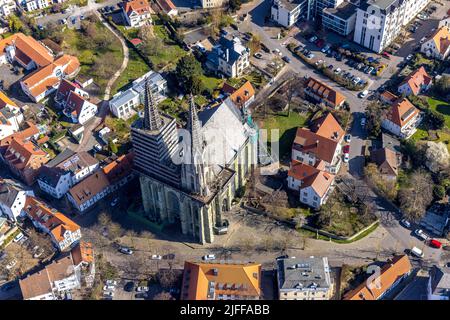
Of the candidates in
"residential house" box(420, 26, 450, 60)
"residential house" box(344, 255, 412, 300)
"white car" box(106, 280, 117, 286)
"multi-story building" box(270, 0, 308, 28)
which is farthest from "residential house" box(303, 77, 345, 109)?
"white car" box(106, 280, 117, 286)

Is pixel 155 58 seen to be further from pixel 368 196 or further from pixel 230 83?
pixel 368 196

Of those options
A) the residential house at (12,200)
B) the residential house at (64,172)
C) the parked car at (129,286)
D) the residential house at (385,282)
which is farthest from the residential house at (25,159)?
the residential house at (385,282)

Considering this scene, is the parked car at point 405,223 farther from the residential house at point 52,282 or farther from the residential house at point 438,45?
the residential house at point 52,282

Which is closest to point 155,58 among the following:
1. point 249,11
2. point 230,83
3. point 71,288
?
point 230,83

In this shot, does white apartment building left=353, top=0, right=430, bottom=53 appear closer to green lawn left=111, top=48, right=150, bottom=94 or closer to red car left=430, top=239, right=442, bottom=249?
green lawn left=111, top=48, right=150, bottom=94

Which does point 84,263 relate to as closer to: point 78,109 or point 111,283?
point 111,283

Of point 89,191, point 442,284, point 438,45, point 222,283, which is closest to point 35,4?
point 89,191
